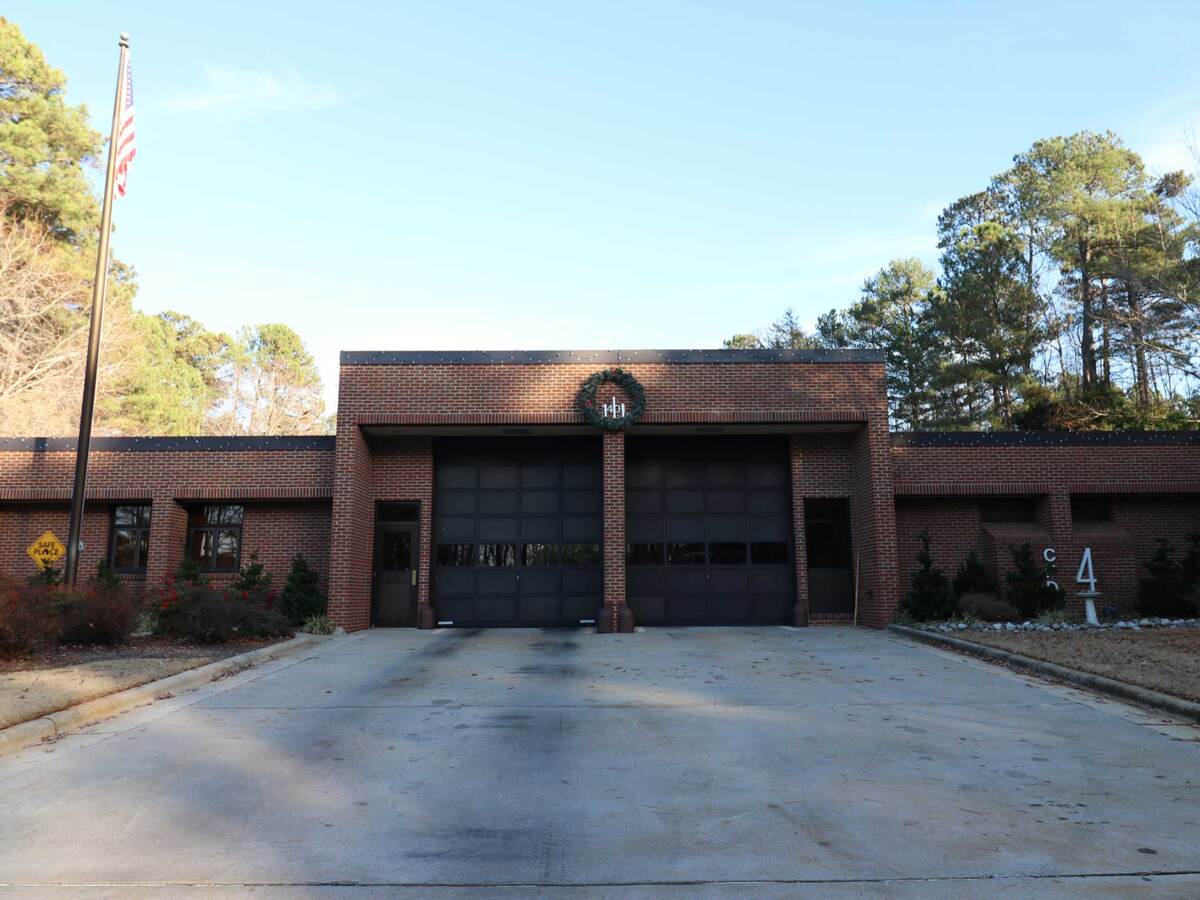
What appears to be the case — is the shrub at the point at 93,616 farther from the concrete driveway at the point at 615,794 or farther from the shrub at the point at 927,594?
the shrub at the point at 927,594

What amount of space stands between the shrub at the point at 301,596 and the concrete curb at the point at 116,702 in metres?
3.60

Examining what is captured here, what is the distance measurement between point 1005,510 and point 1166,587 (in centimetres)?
349

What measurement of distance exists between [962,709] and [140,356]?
36360 mm

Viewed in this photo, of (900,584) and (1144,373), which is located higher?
(1144,373)

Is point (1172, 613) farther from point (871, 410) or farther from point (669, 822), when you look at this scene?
point (669, 822)

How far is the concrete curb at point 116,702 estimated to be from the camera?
23.2 ft

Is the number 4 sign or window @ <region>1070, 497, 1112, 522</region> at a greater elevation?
window @ <region>1070, 497, 1112, 522</region>

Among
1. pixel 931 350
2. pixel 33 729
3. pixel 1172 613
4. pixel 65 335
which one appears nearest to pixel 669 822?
pixel 33 729

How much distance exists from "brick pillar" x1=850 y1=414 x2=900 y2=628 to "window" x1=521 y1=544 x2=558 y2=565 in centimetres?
713

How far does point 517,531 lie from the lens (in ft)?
62.2

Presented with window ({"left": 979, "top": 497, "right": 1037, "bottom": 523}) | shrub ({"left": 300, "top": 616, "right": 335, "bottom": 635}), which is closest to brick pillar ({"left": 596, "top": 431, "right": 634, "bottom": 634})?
shrub ({"left": 300, "top": 616, "right": 335, "bottom": 635})

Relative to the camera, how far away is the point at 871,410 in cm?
1784

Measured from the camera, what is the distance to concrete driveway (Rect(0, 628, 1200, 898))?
4176 millimetres

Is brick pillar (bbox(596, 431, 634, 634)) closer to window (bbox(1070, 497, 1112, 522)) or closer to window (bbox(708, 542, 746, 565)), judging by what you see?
window (bbox(708, 542, 746, 565))
